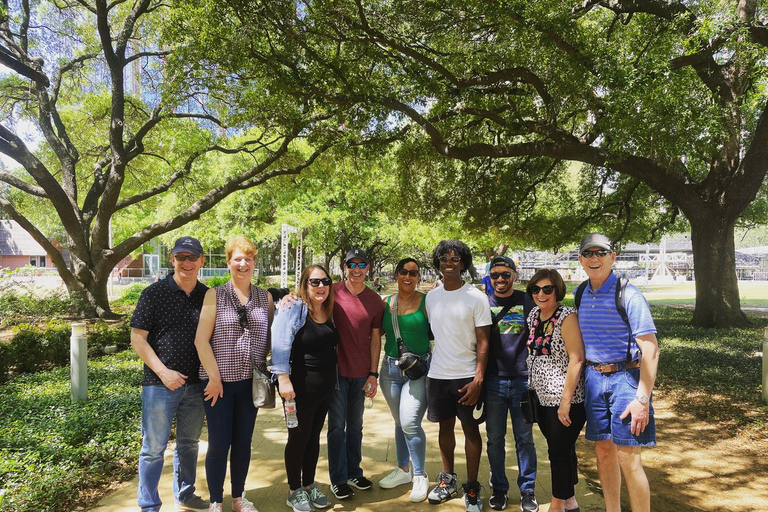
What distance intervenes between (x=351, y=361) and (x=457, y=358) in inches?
32.2

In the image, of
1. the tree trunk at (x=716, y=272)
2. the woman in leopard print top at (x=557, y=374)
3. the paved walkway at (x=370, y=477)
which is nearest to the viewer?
the woman in leopard print top at (x=557, y=374)

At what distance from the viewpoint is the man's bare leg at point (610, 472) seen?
3.22m

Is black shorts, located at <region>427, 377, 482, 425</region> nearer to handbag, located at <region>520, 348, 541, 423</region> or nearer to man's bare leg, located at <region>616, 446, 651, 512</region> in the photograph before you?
handbag, located at <region>520, 348, 541, 423</region>

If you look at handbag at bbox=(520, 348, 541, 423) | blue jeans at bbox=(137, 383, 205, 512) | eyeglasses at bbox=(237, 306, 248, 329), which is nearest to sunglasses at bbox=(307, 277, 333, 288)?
eyeglasses at bbox=(237, 306, 248, 329)

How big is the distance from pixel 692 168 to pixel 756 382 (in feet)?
33.2

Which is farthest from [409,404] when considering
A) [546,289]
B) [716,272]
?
[716,272]

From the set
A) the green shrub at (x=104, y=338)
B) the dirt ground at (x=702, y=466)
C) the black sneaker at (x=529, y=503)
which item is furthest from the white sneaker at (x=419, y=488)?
the green shrub at (x=104, y=338)

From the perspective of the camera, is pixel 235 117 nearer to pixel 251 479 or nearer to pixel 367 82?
pixel 367 82

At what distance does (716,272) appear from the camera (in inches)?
467

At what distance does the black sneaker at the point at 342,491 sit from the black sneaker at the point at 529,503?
128cm

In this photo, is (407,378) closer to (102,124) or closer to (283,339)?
(283,339)

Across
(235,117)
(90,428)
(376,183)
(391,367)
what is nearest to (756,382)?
(391,367)

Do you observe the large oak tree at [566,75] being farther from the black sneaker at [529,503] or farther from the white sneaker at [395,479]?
the white sneaker at [395,479]

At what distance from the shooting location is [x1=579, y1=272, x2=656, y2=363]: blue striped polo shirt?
2930mm
